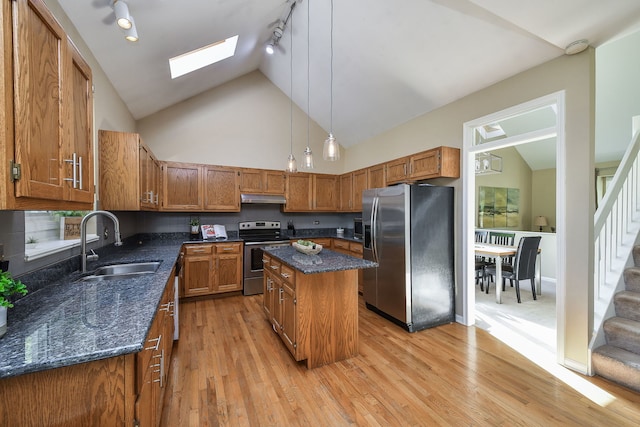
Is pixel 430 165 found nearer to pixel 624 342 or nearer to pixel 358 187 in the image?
pixel 358 187

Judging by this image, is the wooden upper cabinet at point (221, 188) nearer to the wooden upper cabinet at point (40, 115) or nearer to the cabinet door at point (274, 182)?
the cabinet door at point (274, 182)

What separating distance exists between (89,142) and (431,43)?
3.16 metres

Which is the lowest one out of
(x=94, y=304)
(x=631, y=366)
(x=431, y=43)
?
(x=631, y=366)

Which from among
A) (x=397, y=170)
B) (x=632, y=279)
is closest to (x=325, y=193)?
(x=397, y=170)

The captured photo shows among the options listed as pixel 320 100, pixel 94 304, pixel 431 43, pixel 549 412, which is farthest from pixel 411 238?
pixel 320 100

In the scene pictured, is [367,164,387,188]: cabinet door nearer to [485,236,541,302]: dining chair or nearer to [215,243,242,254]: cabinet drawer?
[485,236,541,302]: dining chair

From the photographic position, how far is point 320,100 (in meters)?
4.78

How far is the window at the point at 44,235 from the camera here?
157cm

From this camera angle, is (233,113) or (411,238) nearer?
(411,238)

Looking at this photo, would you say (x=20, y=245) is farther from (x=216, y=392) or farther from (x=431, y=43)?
(x=431, y=43)

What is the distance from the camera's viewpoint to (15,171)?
0.85 m

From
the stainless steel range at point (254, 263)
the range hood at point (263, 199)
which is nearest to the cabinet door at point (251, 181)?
the range hood at point (263, 199)

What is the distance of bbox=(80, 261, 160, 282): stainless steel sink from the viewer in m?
1.88

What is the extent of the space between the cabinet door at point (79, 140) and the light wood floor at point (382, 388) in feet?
5.07
